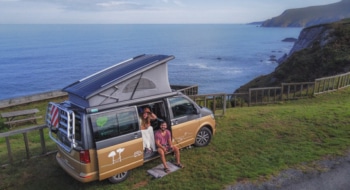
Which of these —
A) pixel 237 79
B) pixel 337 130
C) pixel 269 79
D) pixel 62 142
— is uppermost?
pixel 62 142

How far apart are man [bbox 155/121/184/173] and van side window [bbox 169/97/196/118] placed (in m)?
0.62

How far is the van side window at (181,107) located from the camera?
27.6 feet

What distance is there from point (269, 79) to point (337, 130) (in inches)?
Result: 945

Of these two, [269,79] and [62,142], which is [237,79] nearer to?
[269,79]

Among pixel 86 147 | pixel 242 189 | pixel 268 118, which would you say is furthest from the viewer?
pixel 268 118

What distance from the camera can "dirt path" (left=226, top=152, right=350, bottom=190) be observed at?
7133 mm

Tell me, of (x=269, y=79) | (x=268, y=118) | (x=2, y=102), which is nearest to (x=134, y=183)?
(x=268, y=118)

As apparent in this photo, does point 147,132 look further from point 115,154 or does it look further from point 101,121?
point 101,121

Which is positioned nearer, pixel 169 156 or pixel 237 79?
pixel 169 156

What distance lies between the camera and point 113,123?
22.7 feet

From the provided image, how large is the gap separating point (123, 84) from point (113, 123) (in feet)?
3.45

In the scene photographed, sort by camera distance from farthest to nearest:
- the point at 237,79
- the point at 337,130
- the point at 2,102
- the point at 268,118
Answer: the point at 237,79, the point at 2,102, the point at 268,118, the point at 337,130

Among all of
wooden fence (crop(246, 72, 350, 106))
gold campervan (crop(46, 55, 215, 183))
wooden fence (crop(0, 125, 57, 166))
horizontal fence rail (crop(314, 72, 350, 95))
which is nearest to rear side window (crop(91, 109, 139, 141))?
gold campervan (crop(46, 55, 215, 183))

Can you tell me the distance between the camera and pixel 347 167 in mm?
8109
